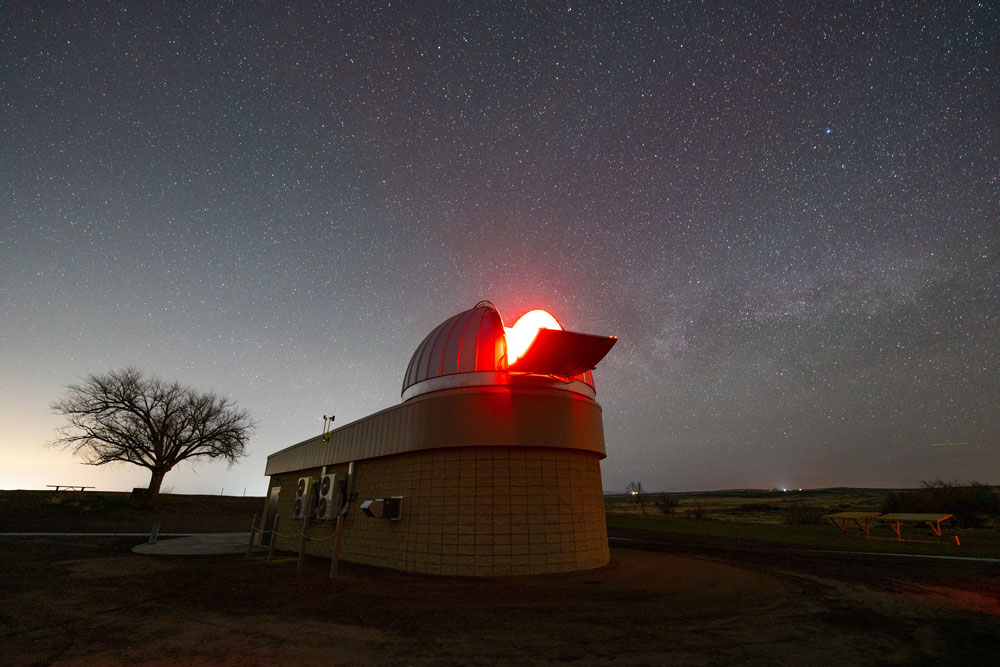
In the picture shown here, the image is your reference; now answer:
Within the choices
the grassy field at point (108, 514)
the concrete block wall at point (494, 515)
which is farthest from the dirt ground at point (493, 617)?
the grassy field at point (108, 514)

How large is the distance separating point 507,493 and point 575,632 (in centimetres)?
486

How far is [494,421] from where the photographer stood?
419 inches

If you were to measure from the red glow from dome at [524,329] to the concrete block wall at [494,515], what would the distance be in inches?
102

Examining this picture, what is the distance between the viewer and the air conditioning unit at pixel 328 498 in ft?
47.4

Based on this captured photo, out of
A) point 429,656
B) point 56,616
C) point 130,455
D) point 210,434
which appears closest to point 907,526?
point 429,656

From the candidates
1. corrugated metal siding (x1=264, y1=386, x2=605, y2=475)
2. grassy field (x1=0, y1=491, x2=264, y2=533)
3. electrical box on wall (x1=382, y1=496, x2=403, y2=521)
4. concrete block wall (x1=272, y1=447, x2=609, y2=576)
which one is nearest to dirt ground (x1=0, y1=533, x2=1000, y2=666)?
concrete block wall (x1=272, y1=447, x2=609, y2=576)

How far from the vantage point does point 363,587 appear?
8.64m

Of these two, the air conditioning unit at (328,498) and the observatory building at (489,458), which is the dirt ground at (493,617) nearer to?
the observatory building at (489,458)

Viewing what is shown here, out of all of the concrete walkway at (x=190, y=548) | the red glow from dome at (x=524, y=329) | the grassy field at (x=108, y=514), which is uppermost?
the red glow from dome at (x=524, y=329)

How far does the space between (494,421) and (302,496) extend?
426 inches

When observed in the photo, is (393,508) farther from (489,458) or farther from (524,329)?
(524,329)

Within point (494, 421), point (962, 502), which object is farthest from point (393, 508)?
point (962, 502)

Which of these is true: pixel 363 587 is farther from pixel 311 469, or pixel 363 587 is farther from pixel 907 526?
pixel 907 526

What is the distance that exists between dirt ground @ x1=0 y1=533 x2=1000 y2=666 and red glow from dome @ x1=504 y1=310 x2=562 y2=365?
542 cm
